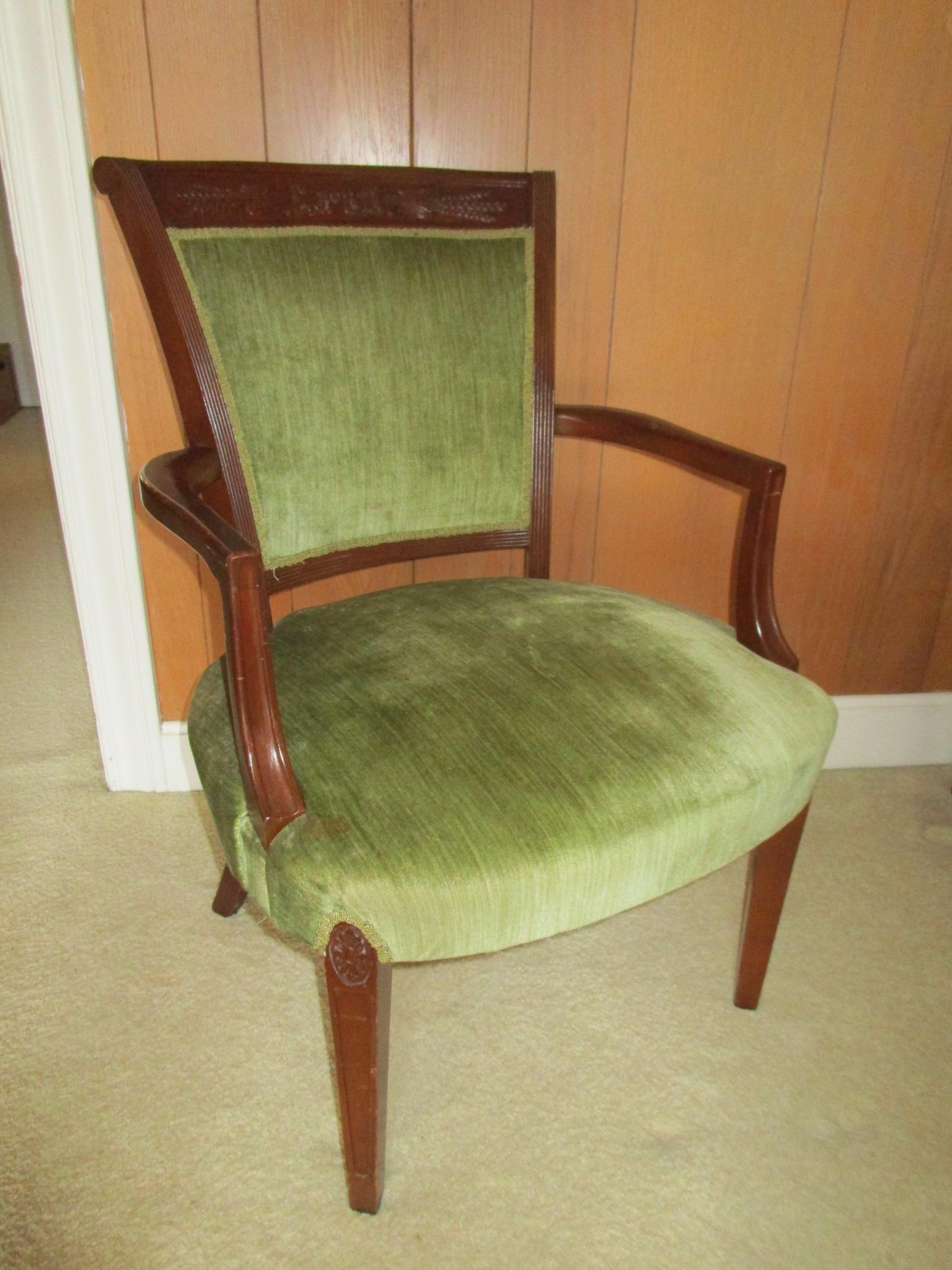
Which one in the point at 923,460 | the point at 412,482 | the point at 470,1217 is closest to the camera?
the point at 470,1217

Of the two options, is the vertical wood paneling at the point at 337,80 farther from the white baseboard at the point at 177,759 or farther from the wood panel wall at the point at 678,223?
the white baseboard at the point at 177,759

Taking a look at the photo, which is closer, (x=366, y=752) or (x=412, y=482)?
(x=366, y=752)

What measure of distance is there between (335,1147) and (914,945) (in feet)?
2.80

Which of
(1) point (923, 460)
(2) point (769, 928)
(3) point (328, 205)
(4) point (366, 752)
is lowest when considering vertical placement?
(2) point (769, 928)

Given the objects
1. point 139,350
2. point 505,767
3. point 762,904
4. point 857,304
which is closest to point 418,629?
point 505,767

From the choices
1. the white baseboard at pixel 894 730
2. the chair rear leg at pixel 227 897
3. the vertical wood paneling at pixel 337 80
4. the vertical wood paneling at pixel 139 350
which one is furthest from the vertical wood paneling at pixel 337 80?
the white baseboard at pixel 894 730

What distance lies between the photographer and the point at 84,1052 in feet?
3.68

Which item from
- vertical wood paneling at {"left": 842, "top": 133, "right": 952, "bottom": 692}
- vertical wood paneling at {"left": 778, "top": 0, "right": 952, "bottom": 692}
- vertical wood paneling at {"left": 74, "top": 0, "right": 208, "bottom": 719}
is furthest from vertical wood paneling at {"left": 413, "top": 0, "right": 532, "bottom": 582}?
vertical wood paneling at {"left": 842, "top": 133, "right": 952, "bottom": 692}

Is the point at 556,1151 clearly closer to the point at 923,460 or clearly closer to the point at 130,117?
the point at 923,460

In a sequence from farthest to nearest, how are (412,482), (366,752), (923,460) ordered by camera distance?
(923,460)
(412,482)
(366,752)

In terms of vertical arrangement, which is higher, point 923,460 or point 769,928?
point 923,460

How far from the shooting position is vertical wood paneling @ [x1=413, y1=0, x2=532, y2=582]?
Answer: 1183 mm

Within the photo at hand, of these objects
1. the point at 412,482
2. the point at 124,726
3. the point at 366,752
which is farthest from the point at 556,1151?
the point at 124,726

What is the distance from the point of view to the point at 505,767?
0.80 meters
